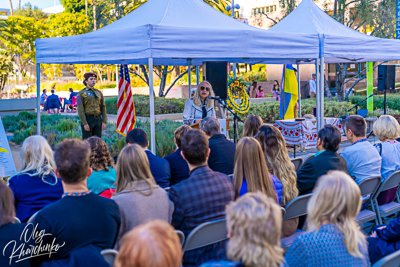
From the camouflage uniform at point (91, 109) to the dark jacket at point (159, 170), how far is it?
380 centimetres

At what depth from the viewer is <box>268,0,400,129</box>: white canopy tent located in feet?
23.4

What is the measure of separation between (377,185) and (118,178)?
2541 millimetres

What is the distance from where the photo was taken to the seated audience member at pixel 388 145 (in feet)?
14.3

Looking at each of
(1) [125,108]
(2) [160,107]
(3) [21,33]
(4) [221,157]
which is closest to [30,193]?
(4) [221,157]

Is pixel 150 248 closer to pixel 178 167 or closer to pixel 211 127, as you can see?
pixel 178 167

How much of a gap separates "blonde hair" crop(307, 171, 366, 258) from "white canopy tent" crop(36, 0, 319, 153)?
3.60m

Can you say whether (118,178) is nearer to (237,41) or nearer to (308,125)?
(237,41)

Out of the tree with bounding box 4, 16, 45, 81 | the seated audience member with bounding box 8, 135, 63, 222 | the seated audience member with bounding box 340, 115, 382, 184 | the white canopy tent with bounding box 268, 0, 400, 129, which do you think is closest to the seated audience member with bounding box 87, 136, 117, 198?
the seated audience member with bounding box 8, 135, 63, 222

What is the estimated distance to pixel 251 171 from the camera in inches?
120

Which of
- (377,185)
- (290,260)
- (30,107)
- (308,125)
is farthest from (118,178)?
(30,107)

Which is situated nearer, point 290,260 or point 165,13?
point 290,260

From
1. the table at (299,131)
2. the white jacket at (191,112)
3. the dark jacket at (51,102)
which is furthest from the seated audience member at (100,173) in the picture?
the dark jacket at (51,102)

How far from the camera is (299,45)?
6746 mm
